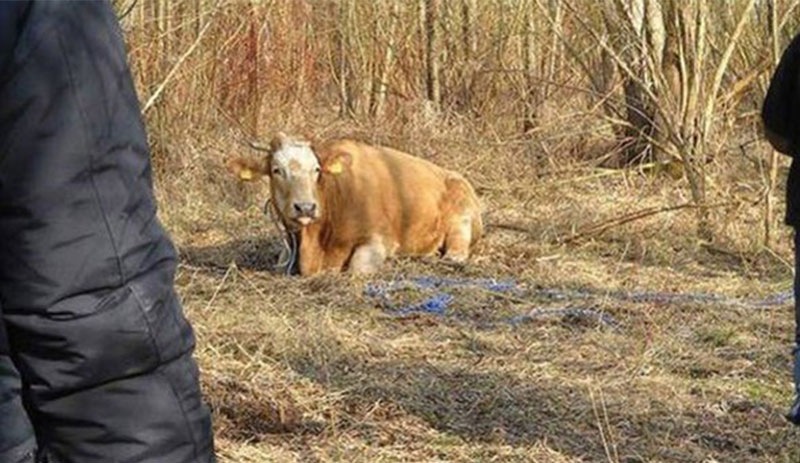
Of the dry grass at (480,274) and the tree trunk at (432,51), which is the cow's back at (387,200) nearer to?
the dry grass at (480,274)

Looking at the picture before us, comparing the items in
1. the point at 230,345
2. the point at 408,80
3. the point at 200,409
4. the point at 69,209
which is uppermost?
the point at 69,209

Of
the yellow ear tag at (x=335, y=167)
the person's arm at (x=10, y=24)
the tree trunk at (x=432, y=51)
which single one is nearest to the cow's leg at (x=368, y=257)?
the yellow ear tag at (x=335, y=167)

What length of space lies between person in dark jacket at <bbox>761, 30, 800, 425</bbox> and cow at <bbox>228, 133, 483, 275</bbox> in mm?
4994

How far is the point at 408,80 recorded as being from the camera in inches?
686

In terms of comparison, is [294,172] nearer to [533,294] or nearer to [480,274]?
[480,274]

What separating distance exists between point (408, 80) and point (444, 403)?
1171cm

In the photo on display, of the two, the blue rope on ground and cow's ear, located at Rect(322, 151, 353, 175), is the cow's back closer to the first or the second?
cow's ear, located at Rect(322, 151, 353, 175)

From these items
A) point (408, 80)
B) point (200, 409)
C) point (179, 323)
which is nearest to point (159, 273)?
point (179, 323)

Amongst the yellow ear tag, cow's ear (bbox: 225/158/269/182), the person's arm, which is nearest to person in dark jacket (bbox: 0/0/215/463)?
the person's arm

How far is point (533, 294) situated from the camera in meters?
8.48

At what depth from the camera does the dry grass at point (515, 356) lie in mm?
5512

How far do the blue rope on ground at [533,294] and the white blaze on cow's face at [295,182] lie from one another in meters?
0.82

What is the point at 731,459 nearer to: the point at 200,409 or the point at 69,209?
the point at 200,409

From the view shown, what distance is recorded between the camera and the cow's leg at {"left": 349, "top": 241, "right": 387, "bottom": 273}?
9.41 metres
